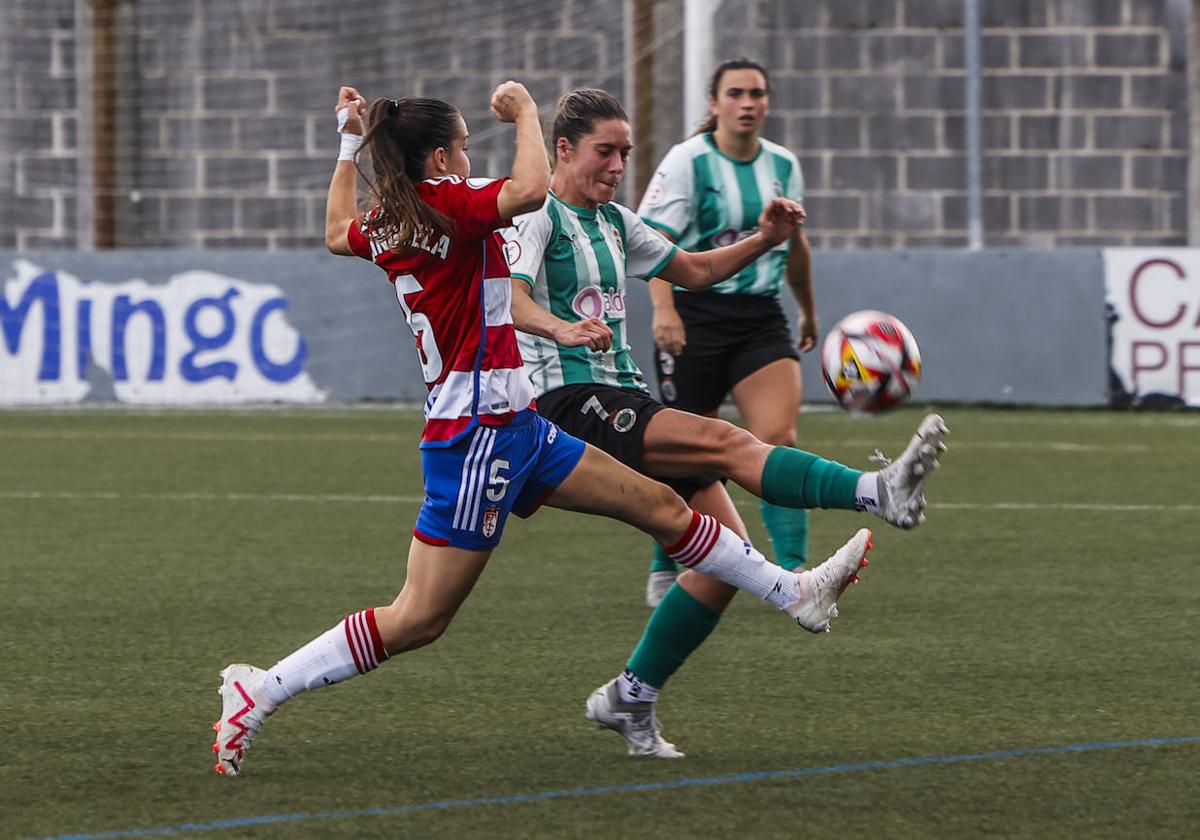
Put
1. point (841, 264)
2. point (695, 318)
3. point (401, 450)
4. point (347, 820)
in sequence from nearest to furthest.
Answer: point (347, 820) < point (695, 318) < point (401, 450) < point (841, 264)

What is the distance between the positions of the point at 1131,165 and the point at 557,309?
1296 cm

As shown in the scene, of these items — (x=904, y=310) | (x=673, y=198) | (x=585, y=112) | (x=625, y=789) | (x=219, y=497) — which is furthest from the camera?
(x=904, y=310)

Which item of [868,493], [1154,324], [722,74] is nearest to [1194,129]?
[1154,324]

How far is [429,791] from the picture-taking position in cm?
433

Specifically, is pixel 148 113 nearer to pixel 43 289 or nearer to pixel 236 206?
pixel 236 206

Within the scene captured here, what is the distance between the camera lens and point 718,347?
7.17 m

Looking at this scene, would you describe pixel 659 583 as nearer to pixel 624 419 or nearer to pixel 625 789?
pixel 624 419

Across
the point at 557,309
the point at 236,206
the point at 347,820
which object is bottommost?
the point at 347,820

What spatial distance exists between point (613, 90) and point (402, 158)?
13320 mm

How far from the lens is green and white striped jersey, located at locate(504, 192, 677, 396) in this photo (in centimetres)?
508

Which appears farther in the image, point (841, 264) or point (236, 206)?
point (236, 206)

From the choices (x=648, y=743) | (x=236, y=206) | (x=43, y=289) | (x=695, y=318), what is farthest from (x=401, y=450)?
(x=648, y=743)

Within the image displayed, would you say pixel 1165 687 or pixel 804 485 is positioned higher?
pixel 804 485

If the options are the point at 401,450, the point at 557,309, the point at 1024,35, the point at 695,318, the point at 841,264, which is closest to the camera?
the point at 557,309
